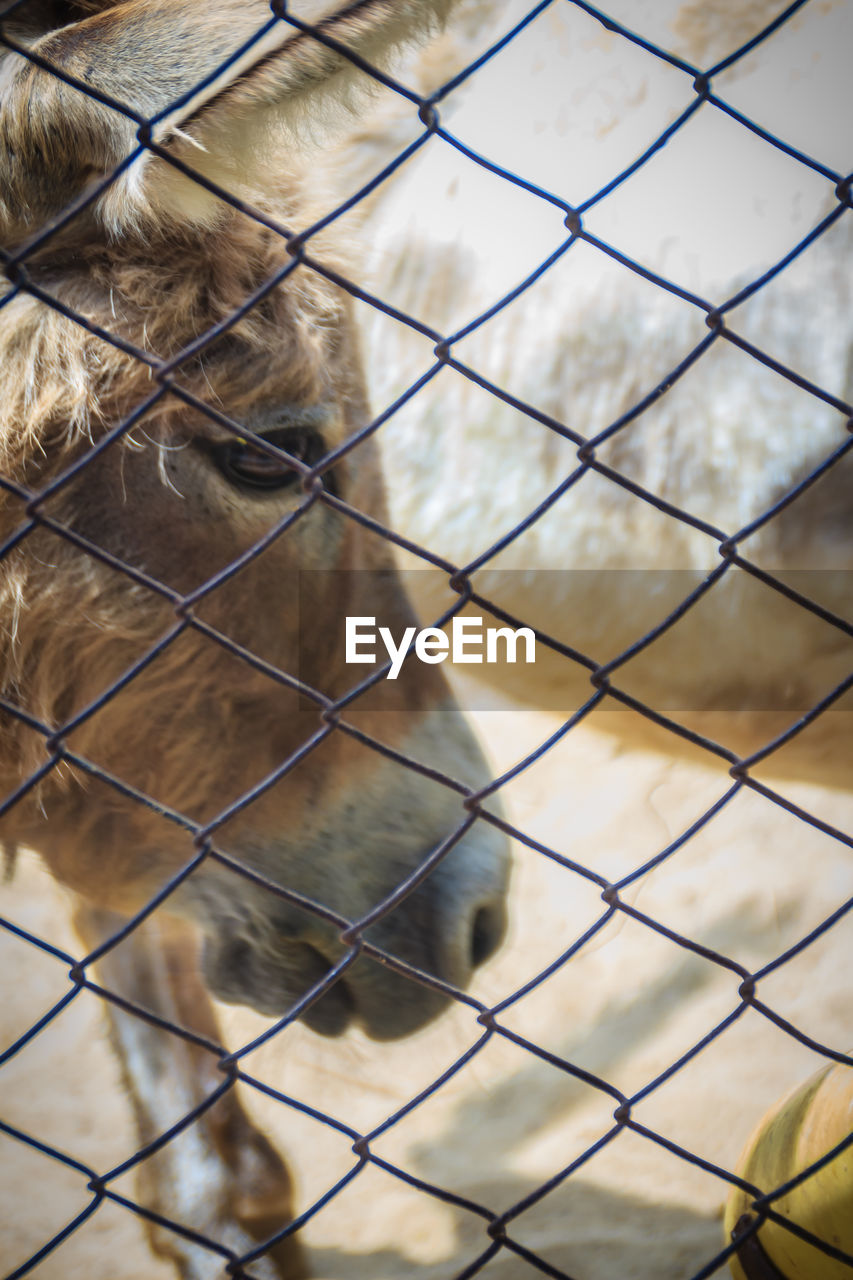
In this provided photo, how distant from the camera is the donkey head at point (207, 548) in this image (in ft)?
3.48

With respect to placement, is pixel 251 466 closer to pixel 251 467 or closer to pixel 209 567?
pixel 251 467

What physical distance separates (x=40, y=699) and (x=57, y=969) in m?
1.62

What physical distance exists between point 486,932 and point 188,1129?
0.90m

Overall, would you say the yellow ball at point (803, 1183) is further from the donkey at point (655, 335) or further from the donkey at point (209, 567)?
the donkey at point (655, 335)

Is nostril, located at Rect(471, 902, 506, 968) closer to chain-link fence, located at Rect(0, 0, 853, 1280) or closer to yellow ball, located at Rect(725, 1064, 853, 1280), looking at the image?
chain-link fence, located at Rect(0, 0, 853, 1280)

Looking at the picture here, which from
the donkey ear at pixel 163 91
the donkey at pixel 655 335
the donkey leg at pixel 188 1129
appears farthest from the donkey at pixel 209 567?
the donkey at pixel 655 335

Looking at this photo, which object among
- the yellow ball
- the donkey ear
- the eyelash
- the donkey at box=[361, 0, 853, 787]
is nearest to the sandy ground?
the donkey at box=[361, 0, 853, 787]

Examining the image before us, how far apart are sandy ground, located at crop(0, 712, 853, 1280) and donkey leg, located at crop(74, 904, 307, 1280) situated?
0.30 feet

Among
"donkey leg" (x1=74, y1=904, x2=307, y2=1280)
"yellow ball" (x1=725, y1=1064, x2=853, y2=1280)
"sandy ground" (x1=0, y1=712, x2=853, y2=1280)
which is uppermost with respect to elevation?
"yellow ball" (x1=725, y1=1064, x2=853, y2=1280)

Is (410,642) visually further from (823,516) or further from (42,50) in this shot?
(823,516)

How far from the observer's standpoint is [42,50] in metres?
1.14

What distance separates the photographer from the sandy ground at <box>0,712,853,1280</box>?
2.05m

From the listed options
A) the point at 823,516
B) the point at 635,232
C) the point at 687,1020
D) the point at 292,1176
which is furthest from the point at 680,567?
the point at 292,1176

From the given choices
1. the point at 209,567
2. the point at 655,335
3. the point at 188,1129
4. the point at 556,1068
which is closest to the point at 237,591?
the point at 209,567
